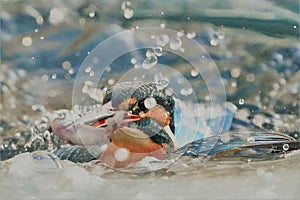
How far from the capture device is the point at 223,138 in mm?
1033

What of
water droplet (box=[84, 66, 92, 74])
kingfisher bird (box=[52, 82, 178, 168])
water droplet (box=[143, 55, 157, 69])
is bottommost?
kingfisher bird (box=[52, 82, 178, 168])

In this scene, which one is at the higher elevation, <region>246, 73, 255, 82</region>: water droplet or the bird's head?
<region>246, 73, 255, 82</region>: water droplet

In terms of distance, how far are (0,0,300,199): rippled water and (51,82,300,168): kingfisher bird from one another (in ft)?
0.07

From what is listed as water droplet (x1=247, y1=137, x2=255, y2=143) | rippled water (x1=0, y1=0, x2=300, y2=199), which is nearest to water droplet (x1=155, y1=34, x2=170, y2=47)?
rippled water (x1=0, y1=0, x2=300, y2=199)

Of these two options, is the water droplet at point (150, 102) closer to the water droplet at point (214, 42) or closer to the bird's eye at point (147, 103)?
the bird's eye at point (147, 103)

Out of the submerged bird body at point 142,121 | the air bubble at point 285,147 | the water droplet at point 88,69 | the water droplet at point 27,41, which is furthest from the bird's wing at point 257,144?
the water droplet at point 27,41

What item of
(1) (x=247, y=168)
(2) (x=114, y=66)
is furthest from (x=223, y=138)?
(2) (x=114, y=66)

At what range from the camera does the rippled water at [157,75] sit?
1.03 meters

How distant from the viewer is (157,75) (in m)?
1.03

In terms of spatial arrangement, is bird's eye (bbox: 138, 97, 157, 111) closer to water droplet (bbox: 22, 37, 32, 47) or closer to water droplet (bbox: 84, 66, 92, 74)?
water droplet (bbox: 84, 66, 92, 74)

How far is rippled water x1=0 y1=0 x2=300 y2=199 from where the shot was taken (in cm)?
103

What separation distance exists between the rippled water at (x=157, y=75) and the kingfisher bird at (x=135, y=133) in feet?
0.07

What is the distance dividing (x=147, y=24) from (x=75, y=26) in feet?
0.43

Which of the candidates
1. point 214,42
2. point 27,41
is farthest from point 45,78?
point 214,42
